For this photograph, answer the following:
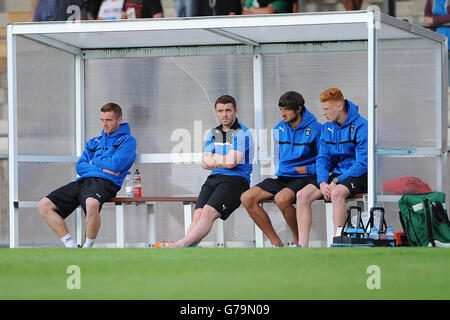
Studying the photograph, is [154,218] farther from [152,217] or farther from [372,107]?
[372,107]

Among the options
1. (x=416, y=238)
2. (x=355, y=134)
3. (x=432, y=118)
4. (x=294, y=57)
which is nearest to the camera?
(x=416, y=238)

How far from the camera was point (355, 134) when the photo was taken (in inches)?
370

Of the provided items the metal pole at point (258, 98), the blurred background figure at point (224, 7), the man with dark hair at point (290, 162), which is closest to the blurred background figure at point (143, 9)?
the blurred background figure at point (224, 7)

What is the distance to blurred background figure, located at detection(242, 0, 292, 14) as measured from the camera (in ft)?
39.0

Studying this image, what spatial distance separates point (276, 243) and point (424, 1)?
4486 millimetres

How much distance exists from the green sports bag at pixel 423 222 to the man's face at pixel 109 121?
3.05 m

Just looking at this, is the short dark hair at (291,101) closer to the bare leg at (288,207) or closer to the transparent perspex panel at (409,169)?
the bare leg at (288,207)

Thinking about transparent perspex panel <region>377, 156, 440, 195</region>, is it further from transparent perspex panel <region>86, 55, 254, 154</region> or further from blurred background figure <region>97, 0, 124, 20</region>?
blurred background figure <region>97, 0, 124, 20</region>

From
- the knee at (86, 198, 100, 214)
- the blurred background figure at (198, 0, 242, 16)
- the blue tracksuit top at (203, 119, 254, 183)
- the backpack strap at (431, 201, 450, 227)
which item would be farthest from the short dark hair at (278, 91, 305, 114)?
the blurred background figure at (198, 0, 242, 16)

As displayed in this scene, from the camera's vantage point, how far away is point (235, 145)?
968 cm

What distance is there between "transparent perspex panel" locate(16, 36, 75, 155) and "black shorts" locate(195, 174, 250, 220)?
6.14 feet

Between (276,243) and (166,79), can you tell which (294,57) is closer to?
(166,79)

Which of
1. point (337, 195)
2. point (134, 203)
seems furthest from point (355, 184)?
point (134, 203)
